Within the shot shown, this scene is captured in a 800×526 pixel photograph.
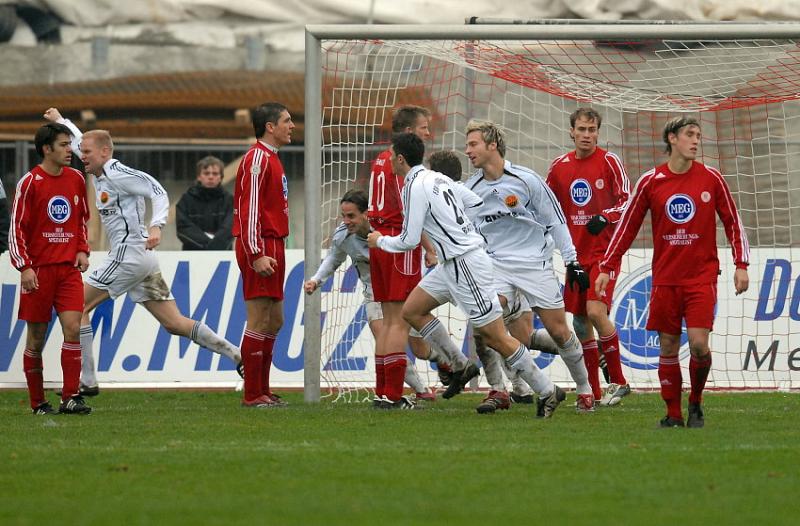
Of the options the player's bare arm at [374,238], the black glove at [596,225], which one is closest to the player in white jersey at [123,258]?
the player's bare arm at [374,238]

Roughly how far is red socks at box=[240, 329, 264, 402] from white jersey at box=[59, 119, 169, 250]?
1284mm

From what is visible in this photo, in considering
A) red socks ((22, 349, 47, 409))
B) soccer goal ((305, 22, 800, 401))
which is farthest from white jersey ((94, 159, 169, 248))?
red socks ((22, 349, 47, 409))

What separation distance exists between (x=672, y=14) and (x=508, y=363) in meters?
→ 15.5

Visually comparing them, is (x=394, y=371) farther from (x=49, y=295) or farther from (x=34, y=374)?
(x=34, y=374)

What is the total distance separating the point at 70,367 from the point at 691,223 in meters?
4.68

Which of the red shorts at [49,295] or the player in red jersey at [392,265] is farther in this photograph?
the player in red jersey at [392,265]

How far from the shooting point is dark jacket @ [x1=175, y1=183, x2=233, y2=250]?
1534 centimetres

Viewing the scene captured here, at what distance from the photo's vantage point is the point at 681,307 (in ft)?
30.9

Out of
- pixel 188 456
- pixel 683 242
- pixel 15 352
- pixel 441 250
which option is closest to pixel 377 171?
pixel 441 250

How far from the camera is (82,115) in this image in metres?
24.0

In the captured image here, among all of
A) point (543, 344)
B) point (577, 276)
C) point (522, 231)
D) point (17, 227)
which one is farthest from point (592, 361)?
point (17, 227)

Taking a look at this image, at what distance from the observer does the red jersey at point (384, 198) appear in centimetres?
1126

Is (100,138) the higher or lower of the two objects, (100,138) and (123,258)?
the higher

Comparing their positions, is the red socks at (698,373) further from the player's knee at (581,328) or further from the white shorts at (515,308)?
the player's knee at (581,328)
